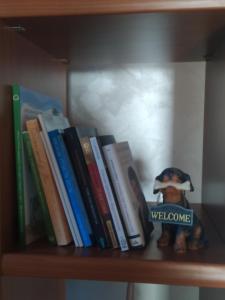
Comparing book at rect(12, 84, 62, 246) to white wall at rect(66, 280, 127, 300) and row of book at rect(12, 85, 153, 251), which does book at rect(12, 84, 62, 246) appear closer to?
row of book at rect(12, 85, 153, 251)

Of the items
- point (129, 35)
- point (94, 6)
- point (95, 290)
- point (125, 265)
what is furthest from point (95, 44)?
point (95, 290)

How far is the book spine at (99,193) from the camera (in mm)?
550

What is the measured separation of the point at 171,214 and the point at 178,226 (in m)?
0.03

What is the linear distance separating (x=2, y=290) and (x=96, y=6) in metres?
0.42

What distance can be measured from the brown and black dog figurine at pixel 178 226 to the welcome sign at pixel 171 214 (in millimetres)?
12

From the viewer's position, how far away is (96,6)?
478mm

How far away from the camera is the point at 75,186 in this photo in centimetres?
56

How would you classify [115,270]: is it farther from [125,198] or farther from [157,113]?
[157,113]

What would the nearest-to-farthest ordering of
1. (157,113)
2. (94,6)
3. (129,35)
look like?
(94,6) → (129,35) → (157,113)

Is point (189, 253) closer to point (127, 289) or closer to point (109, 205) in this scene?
point (109, 205)

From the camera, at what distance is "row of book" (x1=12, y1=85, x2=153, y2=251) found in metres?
0.55

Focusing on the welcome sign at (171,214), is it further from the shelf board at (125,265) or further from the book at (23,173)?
the book at (23,173)

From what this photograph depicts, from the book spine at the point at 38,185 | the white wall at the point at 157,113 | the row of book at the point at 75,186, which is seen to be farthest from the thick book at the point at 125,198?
the white wall at the point at 157,113

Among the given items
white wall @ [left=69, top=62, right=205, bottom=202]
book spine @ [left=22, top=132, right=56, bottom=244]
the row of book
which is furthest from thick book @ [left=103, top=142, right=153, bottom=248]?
white wall @ [left=69, top=62, right=205, bottom=202]
